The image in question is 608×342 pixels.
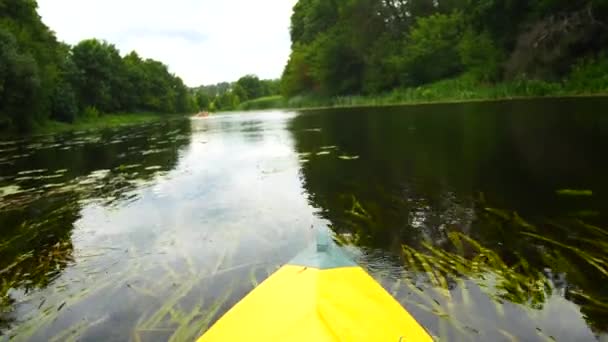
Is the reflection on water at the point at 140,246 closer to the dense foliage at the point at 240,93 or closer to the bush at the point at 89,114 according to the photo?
the bush at the point at 89,114

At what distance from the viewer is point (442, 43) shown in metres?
45.9

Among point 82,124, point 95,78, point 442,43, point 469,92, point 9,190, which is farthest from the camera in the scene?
point 95,78

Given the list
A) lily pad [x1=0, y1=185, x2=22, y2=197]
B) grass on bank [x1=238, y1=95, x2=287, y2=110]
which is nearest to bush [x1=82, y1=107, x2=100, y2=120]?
grass on bank [x1=238, y1=95, x2=287, y2=110]

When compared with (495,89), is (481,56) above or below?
above

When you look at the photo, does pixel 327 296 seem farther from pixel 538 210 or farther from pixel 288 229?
pixel 538 210

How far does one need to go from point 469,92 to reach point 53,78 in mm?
39837

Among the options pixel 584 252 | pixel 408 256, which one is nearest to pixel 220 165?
pixel 408 256

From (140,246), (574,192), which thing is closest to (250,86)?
(140,246)

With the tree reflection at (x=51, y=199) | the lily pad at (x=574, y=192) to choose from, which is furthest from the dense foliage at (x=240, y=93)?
the lily pad at (x=574, y=192)

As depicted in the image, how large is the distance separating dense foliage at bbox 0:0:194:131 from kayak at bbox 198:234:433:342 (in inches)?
1353

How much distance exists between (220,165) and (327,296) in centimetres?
1132

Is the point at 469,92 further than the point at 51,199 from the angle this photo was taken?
Yes

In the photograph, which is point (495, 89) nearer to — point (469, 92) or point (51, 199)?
point (469, 92)

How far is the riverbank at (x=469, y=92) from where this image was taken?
2683 cm
